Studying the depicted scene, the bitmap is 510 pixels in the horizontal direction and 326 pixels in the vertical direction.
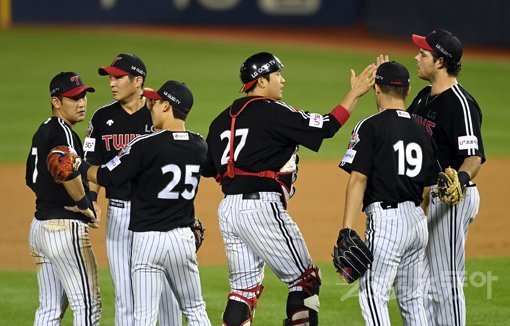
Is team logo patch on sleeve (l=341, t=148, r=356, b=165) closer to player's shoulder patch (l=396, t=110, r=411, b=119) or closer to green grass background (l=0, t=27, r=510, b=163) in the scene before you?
player's shoulder patch (l=396, t=110, r=411, b=119)

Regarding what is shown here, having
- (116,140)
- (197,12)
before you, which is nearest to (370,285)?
(116,140)

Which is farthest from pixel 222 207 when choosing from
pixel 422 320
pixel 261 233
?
pixel 422 320

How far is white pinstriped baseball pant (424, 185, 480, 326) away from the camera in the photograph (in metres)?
6.80

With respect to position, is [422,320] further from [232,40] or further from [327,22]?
[327,22]

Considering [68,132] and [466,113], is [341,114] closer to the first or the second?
[466,113]

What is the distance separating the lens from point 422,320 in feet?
20.8

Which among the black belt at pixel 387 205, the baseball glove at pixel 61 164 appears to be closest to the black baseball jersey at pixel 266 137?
the black belt at pixel 387 205

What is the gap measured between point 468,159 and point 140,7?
25638 millimetres

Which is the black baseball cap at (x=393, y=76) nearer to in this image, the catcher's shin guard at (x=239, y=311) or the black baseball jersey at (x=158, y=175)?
the black baseball jersey at (x=158, y=175)

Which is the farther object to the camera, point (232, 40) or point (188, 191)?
point (232, 40)

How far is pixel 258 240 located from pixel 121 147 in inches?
49.4

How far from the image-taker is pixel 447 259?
6.83 m

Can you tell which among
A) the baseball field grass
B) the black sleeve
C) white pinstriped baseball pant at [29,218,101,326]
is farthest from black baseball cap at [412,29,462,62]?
white pinstriped baseball pant at [29,218,101,326]

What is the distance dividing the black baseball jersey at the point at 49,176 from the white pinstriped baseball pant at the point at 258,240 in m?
0.99
